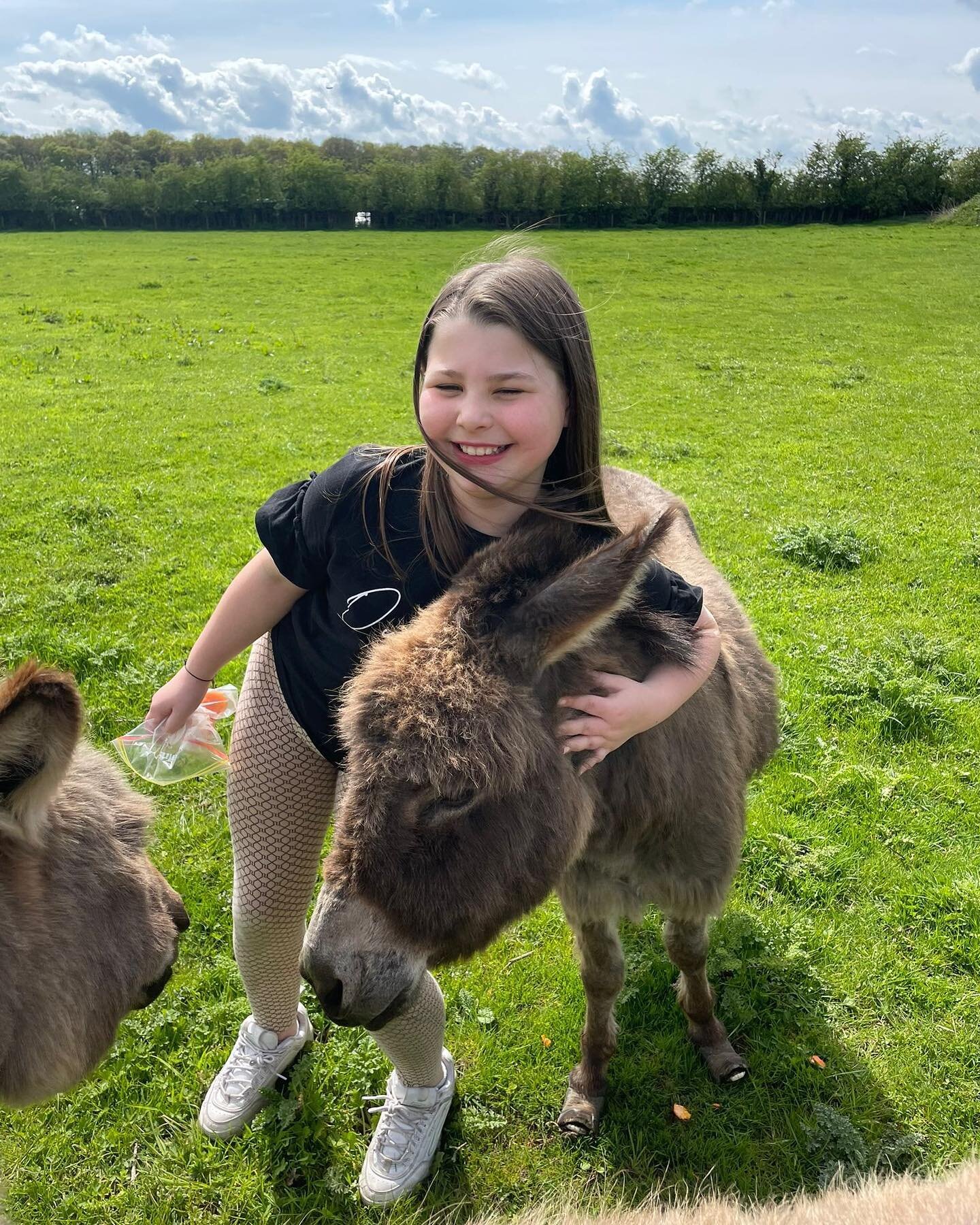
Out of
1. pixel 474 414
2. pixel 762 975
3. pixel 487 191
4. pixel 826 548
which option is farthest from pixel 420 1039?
pixel 487 191

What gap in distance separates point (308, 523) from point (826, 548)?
6.29 meters

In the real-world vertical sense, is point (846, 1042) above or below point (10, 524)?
below

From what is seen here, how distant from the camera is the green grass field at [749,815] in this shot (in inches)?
114

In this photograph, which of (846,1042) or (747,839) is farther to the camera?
(747,839)

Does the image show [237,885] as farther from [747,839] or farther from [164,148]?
[164,148]

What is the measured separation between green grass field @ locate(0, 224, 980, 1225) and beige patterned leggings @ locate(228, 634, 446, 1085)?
2.02 feet

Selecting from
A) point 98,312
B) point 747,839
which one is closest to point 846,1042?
point 747,839

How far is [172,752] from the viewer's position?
2.85 m

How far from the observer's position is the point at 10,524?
26.2 ft

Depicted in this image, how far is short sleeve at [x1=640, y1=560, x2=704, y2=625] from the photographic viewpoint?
7.25ft

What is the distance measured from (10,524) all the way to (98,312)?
52.2 ft

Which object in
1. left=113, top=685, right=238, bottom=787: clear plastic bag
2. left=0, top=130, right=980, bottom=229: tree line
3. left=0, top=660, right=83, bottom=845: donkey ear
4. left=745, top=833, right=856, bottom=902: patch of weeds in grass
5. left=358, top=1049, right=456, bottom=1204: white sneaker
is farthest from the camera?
left=0, top=130, right=980, bottom=229: tree line

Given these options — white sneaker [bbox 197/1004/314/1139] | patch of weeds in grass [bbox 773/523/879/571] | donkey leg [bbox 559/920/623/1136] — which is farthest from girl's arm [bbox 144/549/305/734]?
patch of weeds in grass [bbox 773/523/879/571]

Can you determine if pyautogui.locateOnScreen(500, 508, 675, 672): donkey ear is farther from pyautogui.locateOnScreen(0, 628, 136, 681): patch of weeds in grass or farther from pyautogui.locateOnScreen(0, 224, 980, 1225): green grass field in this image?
pyautogui.locateOnScreen(0, 628, 136, 681): patch of weeds in grass
